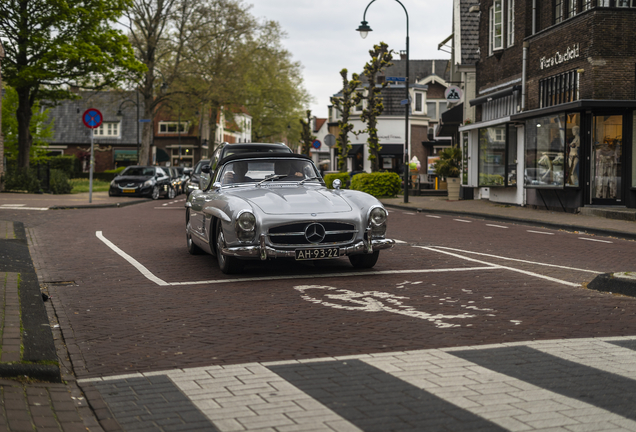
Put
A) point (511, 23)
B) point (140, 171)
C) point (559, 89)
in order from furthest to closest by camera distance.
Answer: point (140, 171), point (511, 23), point (559, 89)

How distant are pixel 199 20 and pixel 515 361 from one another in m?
43.8

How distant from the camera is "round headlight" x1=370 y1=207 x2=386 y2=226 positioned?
9.30m

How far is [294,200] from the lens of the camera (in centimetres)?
930

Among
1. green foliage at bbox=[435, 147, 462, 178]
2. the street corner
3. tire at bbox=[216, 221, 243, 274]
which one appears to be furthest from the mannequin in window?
tire at bbox=[216, 221, 243, 274]

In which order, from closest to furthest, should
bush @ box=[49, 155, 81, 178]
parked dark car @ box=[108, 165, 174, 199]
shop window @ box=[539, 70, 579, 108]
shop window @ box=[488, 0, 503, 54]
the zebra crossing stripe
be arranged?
the zebra crossing stripe
shop window @ box=[539, 70, 579, 108]
shop window @ box=[488, 0, 503, 54]
parked dark car @ box=[108, 165, 174, 199]
bush @ box=[49, 155, 81, 178]

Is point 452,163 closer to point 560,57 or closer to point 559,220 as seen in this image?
point 560,57

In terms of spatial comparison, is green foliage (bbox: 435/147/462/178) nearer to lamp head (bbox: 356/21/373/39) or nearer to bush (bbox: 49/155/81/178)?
lamp head (bbox: 356/21/373/39)

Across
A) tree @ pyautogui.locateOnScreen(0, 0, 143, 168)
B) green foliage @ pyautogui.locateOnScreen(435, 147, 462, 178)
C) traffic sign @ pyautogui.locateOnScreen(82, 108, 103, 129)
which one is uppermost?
tree @ pyautogui.locateOnScreen(0, 0, 143, 168)

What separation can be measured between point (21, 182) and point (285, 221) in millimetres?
26427

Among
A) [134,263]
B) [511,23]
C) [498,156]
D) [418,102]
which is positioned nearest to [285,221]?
[134,263]

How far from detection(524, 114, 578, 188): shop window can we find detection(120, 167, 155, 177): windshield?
16.1 metres

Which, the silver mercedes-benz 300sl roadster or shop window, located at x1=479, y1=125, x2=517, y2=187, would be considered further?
shop window, located at x1=479, y1=125, x2=517, y2=187

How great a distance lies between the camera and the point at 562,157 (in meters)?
23.7

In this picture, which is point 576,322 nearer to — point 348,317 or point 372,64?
point 348,317
